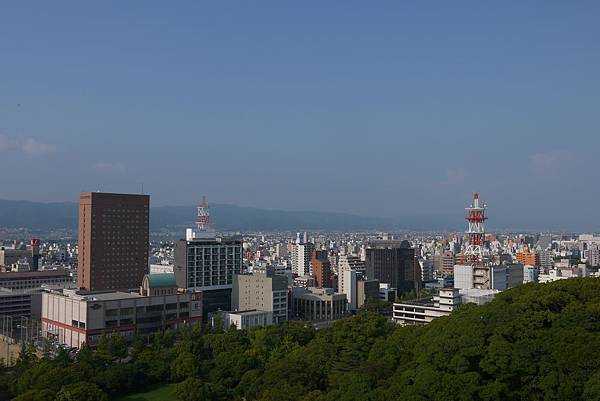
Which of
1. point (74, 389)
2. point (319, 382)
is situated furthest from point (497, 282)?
point (74, 389)

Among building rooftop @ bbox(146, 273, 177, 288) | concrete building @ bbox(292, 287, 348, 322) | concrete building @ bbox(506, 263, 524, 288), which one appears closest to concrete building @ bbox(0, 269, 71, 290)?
building rooftop @ bbox(146, 273, 177, 288)

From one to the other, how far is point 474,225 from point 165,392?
69.9 feet

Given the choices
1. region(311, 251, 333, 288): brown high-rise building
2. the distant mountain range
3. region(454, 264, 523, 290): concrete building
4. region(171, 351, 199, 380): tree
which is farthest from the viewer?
the distant mountain range

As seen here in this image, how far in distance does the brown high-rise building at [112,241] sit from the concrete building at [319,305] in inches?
305

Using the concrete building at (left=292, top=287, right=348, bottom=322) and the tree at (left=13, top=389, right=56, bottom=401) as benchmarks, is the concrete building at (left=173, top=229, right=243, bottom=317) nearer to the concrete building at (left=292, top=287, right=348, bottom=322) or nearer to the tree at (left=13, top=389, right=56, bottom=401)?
the concrete building at (left=292, top=287, right=348, bottom=322)

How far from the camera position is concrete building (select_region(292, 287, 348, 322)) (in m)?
28.6

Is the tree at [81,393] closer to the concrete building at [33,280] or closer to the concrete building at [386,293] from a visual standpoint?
the concrete building at [33,280]

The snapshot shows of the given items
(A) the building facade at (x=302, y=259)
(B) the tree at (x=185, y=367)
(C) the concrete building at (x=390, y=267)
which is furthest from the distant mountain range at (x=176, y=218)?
(B) the tree at (x=185, y=367)

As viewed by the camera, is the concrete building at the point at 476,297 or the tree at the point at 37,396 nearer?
the tree at the point at 37,396

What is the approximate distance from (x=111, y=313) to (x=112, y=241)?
29.9ft

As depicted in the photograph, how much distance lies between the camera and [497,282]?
99.7ft

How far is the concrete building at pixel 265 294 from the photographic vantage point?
26.5 metres

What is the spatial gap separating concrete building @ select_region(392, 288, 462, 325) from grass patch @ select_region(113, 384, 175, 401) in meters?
10.7

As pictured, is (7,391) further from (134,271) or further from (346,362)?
(134,271)
